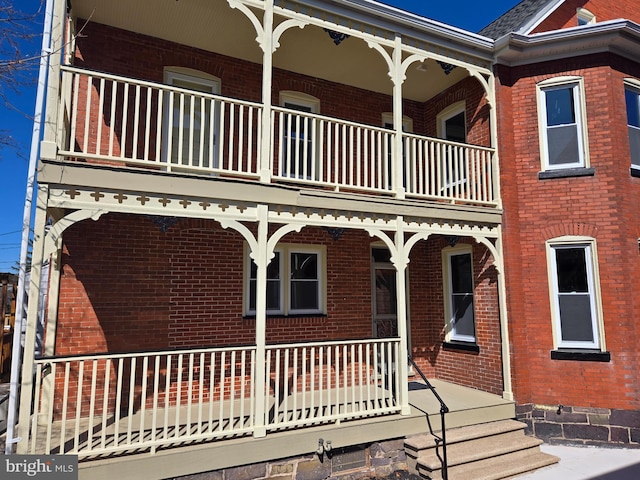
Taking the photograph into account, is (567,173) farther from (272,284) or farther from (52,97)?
(52,97)

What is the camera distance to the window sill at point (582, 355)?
284 inches

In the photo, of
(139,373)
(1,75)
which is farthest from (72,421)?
(1,75)

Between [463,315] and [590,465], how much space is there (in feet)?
10.6

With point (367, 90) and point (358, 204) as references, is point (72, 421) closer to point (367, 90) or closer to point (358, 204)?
point (358, 204)

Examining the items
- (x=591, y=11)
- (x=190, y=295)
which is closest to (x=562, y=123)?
(x=591, y=11)

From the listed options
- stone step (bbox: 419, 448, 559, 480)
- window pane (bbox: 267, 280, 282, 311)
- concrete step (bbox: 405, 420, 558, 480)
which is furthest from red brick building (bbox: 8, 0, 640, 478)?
stone step (bbox: 419, 448, 559, 480)

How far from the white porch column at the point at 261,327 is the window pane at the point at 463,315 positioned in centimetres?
467

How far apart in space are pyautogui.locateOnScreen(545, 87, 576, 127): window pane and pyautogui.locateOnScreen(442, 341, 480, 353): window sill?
4.52 meters

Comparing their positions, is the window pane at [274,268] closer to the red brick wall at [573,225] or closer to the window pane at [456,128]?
the red brick wall at [573,225]

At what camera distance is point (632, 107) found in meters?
8.23

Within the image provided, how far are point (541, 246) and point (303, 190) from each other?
15.3 ft

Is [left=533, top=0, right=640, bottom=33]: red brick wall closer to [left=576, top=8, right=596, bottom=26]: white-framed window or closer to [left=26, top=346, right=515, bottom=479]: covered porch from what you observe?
[left=576, top=8, right=596, bottom=26]: white-framed window

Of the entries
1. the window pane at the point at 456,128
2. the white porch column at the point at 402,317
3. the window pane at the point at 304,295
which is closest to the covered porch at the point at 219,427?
the white porch column at the point at 402,317

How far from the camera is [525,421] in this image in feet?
24.5
